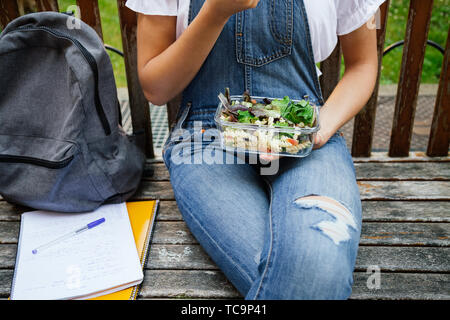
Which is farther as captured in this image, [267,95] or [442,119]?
[442,119]

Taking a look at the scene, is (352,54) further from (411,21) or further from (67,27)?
(67,27)

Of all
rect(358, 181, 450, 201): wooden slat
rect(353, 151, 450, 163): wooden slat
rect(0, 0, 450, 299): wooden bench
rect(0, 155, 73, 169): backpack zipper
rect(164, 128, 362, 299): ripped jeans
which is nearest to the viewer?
rect(164, 128, 362, 299): ripped jeans

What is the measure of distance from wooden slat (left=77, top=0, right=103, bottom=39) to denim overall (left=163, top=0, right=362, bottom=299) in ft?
1.78

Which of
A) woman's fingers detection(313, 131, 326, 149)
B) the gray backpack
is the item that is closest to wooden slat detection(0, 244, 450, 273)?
the gray backpack

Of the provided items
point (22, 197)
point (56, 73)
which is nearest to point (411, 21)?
point (56, 73)

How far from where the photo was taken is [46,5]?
1.64m

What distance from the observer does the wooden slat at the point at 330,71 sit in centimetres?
170

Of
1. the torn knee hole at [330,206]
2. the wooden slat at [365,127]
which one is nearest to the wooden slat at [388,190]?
the wooden slat at [365,127]

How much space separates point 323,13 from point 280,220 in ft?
2.32

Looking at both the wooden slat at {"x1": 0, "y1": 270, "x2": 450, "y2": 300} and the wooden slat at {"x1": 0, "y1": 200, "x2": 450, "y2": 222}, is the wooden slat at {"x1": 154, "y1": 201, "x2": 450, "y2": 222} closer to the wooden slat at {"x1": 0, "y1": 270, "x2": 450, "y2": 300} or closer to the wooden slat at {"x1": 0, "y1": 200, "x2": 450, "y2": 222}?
the wooden slat at {"x1": 0, "y1": 200, "x2": 450, "y2": 222}

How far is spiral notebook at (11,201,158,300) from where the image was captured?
1.16 meters

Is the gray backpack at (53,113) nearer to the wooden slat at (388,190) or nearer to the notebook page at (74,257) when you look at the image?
the notebook page at (74,257)

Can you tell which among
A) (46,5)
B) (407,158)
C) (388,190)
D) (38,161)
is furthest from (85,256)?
(407,158)

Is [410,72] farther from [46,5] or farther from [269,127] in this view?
[46,5]
